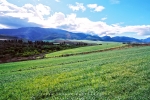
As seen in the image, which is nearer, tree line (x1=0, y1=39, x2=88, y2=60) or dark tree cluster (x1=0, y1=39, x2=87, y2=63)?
dark tree cluster (x1=0, y1=39, x2=87, y2=63)

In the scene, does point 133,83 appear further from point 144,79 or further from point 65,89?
point 65,89

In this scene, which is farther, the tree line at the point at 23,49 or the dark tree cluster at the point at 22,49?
the tree line at the point at 23,49

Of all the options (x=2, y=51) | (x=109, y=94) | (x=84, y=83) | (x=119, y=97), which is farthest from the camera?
(x=2, y=51)

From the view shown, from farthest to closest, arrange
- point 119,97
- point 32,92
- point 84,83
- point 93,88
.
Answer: point 84,83
point 32,92
point 93,88
point 119,97

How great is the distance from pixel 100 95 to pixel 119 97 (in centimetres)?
176

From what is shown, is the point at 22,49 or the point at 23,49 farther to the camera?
the point at 23,49

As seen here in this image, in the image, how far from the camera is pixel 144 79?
20219 millimetres

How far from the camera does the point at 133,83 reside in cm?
1886

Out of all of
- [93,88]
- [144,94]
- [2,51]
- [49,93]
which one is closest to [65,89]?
[49,93]

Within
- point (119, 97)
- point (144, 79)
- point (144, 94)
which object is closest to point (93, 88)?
point (119, 97)

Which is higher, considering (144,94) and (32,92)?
(144,94)

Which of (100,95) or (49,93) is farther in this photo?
(49,93)

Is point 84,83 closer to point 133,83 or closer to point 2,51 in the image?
point 133,83

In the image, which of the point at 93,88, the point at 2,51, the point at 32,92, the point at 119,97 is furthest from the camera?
the point at 2,51
